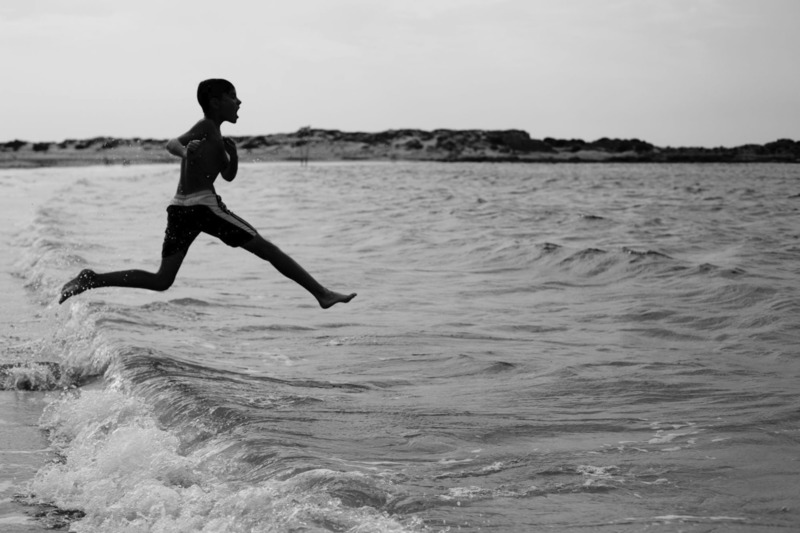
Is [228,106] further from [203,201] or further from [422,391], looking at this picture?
[422,391]

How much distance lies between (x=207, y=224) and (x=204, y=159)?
44 cm

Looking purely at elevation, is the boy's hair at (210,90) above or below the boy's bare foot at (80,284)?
above

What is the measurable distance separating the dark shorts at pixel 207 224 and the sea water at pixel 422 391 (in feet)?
3.44

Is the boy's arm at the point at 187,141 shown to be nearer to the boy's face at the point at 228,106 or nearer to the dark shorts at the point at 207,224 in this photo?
the boy's face at the point at 228,106

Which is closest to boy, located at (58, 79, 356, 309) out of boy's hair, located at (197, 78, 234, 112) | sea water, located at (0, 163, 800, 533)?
boy's hair, located at (197, 78, 234, 112)

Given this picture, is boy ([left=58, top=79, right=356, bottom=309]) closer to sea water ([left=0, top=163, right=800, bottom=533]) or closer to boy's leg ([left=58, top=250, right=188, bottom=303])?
boy's leg ([left=58, top=250, right=188, bottom=303])

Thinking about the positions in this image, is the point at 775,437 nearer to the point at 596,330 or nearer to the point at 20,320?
the point at 596,330

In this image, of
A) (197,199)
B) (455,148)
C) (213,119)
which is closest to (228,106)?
(213,119)

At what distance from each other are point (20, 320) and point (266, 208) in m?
18.0

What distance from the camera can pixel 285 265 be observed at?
6582 millimetres

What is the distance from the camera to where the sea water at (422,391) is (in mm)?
4406

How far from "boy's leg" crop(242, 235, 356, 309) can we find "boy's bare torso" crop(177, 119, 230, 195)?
1.73 ft

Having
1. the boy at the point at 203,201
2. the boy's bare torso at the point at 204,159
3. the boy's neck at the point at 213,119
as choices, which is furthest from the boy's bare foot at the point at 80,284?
the boy's neck at the point at 213,119

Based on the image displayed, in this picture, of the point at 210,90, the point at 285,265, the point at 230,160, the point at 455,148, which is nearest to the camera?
the point at 210,90
